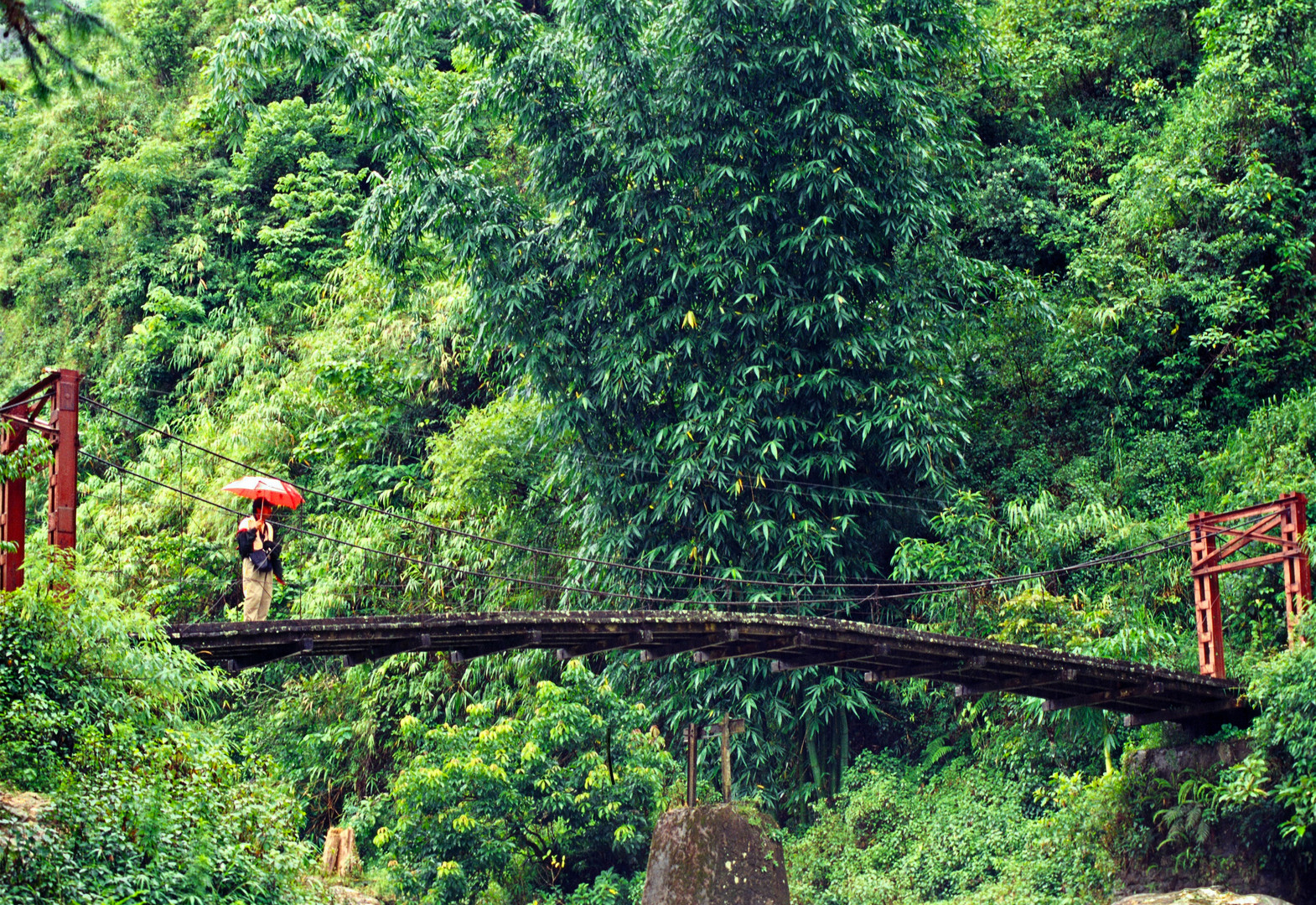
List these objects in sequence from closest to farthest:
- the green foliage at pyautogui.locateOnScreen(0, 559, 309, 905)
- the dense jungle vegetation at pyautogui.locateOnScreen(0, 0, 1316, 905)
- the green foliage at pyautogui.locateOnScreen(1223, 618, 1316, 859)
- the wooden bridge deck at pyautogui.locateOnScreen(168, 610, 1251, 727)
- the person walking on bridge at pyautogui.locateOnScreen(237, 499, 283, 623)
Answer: the green foliage at pyautogui.locateOnScreen(0, 559, 309, 905) → the wooden bridge deck at pyautogui.locateOnScreen(168, 610, 1251, 727) → the person walking on bridge at pyautogui.locateOnScreen(237, 499, 283, 623) → the green foliage at pyautogui.locateOnScreen(1223, 618, 1316, 859) → the dense jungle vegetation at pyautogui.locateOnScreen(0, 0, 1316, 905)

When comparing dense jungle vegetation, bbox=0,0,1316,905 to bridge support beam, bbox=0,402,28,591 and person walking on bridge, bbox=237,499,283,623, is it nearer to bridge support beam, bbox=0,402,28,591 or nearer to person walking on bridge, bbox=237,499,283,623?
bridge support beam, bbox=0,402,28,591

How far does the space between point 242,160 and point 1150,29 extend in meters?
14.5

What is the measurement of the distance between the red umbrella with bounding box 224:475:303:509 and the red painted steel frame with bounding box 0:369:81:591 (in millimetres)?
1505

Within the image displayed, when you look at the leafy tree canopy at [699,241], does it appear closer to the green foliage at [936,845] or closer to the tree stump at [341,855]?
the green foliage at [936,845]

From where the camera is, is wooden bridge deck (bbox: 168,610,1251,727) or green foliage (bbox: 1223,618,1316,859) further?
green foliage (bbox: 1223,618,1316,859)

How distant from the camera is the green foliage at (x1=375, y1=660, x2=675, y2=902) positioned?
485 inches

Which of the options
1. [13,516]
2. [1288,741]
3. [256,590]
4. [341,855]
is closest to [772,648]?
[1288,741]

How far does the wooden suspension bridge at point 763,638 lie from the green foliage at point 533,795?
181cm

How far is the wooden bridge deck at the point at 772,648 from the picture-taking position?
9555mm

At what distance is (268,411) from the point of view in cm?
1922

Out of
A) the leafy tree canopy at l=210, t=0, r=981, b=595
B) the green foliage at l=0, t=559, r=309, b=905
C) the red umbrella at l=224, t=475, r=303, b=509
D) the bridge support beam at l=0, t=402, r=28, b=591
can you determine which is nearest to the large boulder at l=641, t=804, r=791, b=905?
the green foliage at l=0, t=559, r=309, b=905

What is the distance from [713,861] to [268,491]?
4.53 m

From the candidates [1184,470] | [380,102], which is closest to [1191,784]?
[1184,470]

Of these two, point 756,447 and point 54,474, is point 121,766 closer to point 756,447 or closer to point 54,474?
point 54,474
